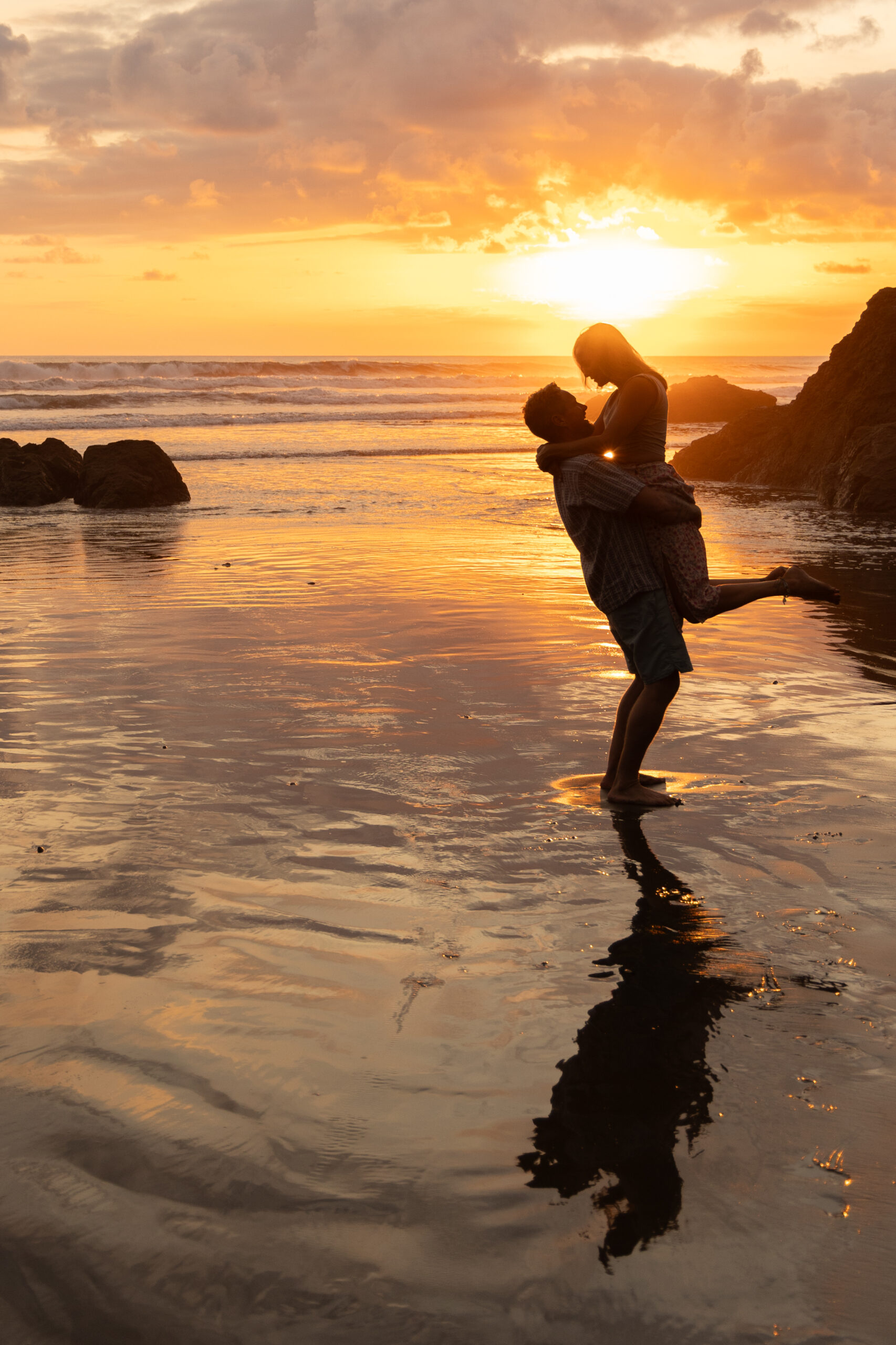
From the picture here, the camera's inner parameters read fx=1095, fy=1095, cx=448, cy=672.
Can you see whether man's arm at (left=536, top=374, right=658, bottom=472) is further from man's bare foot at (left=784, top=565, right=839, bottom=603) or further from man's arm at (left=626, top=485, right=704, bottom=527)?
man's bare foot at (left=784, top=565, right=839, bottom=603)

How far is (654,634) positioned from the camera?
14.3 ft

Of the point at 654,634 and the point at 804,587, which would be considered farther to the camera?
the point at 804,587

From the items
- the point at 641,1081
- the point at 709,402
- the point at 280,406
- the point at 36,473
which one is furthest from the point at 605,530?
the point at 280,406

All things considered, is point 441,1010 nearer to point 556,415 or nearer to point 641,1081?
point 641,1081

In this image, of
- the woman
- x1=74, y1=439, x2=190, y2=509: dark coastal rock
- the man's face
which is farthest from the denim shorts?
x1=74, y1=439, x2=190, y2=509: dark coastal rock

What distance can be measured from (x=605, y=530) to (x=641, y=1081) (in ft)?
7.69

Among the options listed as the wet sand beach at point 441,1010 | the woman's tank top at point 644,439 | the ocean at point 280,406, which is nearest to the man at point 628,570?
the woman's tank top at point 644,439

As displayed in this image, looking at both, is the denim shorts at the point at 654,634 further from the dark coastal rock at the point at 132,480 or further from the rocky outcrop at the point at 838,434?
the dark coastal rock at the point at 132,480

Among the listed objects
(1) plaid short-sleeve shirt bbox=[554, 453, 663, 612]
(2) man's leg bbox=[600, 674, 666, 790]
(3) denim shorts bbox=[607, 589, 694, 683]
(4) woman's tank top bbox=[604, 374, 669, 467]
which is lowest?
(2) man's leg bbox=[600, 674, 666, 790]

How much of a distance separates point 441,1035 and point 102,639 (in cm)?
526

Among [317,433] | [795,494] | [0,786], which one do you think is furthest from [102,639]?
[317,433]

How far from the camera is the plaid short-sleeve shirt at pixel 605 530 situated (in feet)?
13.6

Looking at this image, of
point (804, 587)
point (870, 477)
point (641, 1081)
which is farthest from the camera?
point (870, 477)

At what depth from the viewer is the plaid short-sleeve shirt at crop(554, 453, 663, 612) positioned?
4.14 metres
